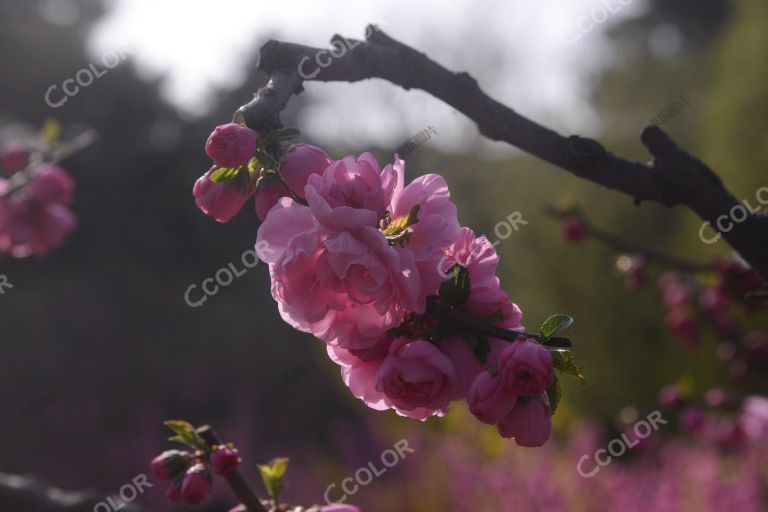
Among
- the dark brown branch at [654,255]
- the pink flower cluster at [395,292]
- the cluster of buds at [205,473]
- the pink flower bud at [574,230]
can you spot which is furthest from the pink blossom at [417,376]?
the pink flower bud at [574,230]

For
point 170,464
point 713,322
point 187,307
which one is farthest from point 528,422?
point 187,307

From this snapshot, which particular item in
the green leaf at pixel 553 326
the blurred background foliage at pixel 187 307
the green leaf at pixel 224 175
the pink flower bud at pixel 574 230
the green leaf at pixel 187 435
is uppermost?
the blurred background foliage at pixel 187 307

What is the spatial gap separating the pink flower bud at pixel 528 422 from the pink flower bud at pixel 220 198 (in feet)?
1.16

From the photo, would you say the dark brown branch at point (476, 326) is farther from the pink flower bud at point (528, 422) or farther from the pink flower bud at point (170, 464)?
the pink flower bud at point (170, 464)

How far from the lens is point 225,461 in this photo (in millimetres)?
828

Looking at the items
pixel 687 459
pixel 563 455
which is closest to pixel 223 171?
pixel 687 459

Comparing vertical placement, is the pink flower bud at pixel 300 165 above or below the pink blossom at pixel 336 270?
above

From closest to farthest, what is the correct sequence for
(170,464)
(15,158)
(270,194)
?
(270,194) → (170,464) → (15,158)

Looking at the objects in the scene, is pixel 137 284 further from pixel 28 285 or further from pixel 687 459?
pixel 687 459

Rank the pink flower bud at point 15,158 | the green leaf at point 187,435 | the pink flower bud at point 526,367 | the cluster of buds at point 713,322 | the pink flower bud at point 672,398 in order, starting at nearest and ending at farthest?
the pink flower bud at point 526,367 → the green leaf at point 187,435 → the pink flower bud at point 672,398 → the pink flower bud at point 15,158 → the cluster of buds at point 713,322

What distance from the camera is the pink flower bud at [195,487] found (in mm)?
821

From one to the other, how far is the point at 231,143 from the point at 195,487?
41cm

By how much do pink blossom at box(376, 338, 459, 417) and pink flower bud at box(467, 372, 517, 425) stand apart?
0.10ft

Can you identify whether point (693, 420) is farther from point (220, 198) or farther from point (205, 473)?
point (220, 198)
